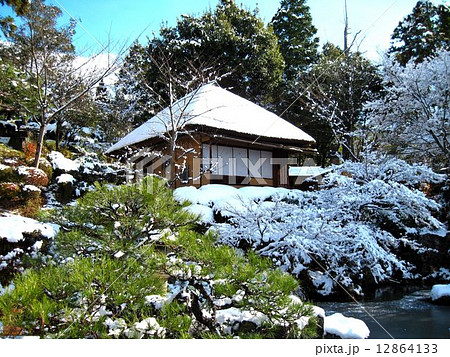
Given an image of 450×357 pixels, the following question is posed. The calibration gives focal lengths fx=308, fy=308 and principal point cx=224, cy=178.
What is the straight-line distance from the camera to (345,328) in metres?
2.94

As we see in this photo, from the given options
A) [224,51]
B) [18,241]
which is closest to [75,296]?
[18,241]

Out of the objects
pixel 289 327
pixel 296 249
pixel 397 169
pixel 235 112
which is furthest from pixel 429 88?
pixel 289 327

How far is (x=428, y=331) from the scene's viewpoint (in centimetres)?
361

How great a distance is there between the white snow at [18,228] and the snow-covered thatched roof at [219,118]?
345 cm

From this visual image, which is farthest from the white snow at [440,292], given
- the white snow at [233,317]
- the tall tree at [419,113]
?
the white snow at [233,317]

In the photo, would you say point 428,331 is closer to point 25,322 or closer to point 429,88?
point 25,322

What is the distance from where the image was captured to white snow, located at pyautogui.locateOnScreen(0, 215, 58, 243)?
3988mm

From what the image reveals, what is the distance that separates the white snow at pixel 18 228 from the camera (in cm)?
399

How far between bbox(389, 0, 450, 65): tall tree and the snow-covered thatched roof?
3.17m

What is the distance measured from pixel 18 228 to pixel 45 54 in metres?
5.27

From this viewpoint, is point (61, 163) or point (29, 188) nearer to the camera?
point (29, 188)

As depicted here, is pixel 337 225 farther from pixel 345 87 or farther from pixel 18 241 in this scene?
pixel 345 87

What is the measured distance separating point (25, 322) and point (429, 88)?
8.51m

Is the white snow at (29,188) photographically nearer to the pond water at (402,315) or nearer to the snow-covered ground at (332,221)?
the snow-covered ground at (332,221)
